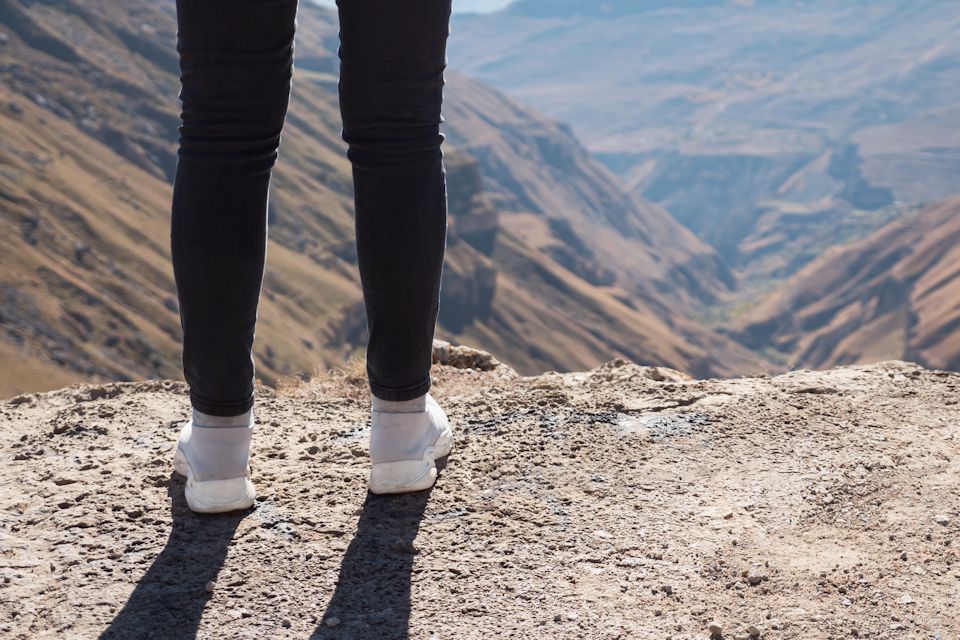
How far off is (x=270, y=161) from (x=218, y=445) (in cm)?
87

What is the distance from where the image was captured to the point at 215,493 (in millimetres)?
2760

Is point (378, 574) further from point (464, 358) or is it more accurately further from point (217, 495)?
point (464, 358)

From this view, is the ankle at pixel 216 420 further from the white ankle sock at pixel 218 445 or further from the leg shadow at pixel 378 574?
the leg shadow at pixel 378 574

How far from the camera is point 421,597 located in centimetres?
238

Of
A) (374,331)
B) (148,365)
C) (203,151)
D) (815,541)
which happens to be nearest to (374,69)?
(203,151)

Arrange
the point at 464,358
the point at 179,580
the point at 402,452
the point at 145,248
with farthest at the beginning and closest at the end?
the point at 145,248 < the point at 464,358 < the point at 402,452 < the point at 179,580

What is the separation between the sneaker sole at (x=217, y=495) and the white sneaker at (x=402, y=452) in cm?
41

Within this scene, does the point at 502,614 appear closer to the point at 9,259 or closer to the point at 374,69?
the point at 374,69

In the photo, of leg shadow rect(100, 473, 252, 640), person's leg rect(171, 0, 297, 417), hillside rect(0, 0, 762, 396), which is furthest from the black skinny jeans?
hillside rect(0, 0, 762, 396)

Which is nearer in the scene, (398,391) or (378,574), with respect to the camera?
(378,574)

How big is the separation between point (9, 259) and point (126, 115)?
191 ft

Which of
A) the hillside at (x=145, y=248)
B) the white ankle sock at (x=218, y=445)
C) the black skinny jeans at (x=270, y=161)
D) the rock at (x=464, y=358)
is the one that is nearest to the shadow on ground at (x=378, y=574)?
the white ankle sock at (x=218, y=445)

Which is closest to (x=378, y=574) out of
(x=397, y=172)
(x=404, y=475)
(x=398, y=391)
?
(x=404, y=475)

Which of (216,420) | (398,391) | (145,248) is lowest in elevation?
(145,248)
